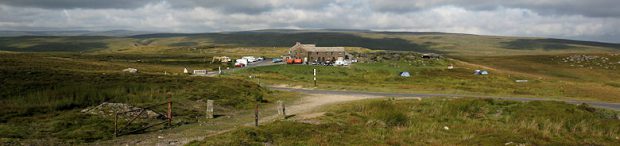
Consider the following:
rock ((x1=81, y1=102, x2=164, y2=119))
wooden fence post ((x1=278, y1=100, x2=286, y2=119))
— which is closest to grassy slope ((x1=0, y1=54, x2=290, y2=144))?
rock ((x1=81, y1=102, x2=164, y2=119))

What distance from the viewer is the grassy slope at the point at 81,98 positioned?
62.8 ft

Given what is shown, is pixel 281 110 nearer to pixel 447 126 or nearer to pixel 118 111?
pixel 118 111

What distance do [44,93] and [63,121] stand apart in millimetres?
8095

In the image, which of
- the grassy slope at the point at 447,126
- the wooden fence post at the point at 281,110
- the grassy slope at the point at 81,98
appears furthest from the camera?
the wooden fence post at the point at 281,110

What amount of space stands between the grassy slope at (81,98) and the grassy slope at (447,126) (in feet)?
22.1

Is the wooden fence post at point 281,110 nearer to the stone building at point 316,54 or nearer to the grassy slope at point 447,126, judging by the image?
the grassy slope at point 447,126

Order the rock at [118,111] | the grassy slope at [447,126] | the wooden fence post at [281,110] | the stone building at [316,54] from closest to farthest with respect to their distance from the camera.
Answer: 1. the grassy slope at [447,126]
2. the rock at [118,111]
3. the wooden fence post at [281,110]
4. the stone building at [316,54]

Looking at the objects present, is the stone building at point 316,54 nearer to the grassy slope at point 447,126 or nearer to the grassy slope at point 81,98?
the grassy slope at point 81,98

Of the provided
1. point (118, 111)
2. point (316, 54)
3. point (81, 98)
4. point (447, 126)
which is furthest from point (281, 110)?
point (316, 54)

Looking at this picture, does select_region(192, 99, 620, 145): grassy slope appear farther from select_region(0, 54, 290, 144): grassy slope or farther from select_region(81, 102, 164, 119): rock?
select_region(81, 102, 164, 119): rock

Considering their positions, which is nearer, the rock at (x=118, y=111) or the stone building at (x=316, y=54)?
the rock at (x=118, y=111)

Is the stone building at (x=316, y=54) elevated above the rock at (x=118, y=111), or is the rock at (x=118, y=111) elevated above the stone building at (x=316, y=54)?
the rock at (x=118, y=111)

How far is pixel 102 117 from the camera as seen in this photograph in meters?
22.8

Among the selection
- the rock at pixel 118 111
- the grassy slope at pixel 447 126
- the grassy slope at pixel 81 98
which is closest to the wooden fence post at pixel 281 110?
the grassy slope at pixel 447 126
